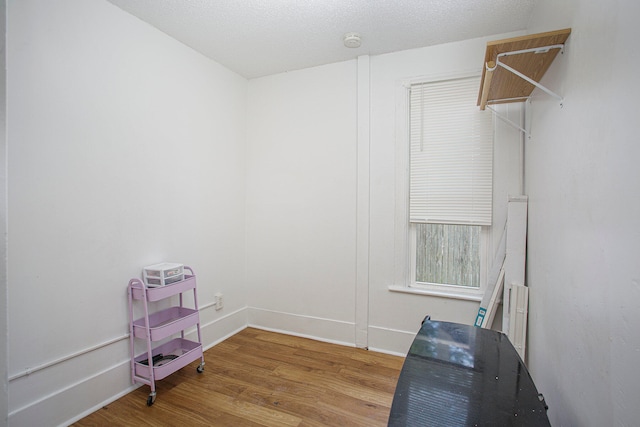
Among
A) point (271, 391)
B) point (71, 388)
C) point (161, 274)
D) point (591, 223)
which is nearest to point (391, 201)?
point (591, 223)

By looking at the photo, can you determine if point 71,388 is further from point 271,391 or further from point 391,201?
point 391,201

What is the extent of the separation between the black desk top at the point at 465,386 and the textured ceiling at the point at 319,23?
2.11 metres

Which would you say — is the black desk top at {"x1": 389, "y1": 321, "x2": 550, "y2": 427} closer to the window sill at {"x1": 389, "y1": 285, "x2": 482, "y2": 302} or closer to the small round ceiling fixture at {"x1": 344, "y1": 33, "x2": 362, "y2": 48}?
the window sill at {"x1": 389, "y1": 285, "x2": 482, "y2": 302}

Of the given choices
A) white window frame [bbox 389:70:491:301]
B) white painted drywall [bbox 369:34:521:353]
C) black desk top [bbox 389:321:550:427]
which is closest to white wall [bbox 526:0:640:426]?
black desk top [bbox 389:321:550:427]

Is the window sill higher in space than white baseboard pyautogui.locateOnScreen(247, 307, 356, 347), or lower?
Answer: higher

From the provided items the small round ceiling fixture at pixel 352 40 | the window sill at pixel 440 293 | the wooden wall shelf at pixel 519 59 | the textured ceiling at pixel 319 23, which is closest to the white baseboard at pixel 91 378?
the window sill at pixel 440 293

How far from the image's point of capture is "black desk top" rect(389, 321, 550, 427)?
2.93 ft

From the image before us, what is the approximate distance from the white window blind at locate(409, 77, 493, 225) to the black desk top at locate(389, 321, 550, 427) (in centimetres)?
129

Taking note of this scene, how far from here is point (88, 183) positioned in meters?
1.91

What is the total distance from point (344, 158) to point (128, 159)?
1772 millimetres

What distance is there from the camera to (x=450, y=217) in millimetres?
2520

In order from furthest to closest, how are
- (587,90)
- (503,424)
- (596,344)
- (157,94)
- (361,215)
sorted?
(361,215) < (157,94) < (587,90) < (596,344) < (503,424)

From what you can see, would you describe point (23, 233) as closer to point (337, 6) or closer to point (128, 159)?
point (128, 159)

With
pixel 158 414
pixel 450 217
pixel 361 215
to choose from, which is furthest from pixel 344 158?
pixel 158 414
